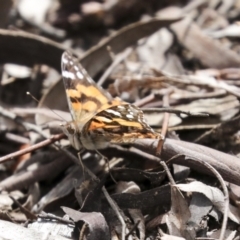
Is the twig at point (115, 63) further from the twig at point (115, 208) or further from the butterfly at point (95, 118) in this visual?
the twig at point (115, 208)

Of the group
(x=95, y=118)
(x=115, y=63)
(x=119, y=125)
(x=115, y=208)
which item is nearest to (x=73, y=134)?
(x=95, y=118)

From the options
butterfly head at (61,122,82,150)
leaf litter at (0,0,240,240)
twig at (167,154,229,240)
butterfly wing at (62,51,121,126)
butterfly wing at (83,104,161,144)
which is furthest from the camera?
butterfly wing at (62,51,121,126)

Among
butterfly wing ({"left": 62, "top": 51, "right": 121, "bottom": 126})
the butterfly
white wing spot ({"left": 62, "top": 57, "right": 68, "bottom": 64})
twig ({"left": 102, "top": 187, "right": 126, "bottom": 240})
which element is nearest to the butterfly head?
the butterfly

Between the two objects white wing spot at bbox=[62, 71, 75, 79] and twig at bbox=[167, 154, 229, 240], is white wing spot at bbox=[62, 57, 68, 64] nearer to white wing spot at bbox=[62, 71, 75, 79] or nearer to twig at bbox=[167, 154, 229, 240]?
white wing spot at bbox=[62, 71, 75, 79]

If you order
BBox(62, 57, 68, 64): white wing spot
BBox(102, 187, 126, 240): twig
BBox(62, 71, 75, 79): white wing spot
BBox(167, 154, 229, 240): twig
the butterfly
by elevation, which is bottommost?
BBox(102, 187, 126, 240): twig

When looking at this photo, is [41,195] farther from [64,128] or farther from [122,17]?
[122,17]

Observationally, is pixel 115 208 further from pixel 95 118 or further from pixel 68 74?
pixel 68 74
